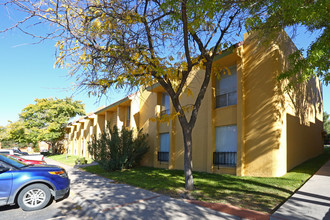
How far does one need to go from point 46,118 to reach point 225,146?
30.2 metres

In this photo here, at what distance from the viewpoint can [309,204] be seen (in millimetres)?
5500

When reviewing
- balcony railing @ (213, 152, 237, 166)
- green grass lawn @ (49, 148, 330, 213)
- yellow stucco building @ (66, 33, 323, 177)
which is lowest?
green grass lawn @ (49, 148, 330, 213)

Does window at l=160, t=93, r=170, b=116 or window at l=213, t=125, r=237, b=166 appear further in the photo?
window at l=160, t=93, r=170, b=116

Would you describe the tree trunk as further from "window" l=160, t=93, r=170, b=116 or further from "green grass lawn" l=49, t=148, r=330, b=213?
"window" l=160, t=93, r=170, b=116

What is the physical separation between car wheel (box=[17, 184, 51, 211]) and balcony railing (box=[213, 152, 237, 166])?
24.8 ft

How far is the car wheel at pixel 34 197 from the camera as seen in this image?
229 inches

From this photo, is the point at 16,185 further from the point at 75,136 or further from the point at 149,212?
the point at 75,136

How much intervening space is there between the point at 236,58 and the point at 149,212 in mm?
7977

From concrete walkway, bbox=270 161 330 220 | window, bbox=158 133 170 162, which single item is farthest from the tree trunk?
window, bbox=158 133 170 162

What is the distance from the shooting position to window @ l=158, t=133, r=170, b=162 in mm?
15219

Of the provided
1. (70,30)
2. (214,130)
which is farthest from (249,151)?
(70,30)

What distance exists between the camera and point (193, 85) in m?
13.4

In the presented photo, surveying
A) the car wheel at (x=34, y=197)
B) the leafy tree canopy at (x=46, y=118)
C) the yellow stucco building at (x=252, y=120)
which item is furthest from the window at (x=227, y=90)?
the leafy tree canopy at (x=46, y=118)

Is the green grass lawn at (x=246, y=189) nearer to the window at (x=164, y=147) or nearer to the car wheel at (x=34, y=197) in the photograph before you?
the car wheel at (x=34, y=197)
